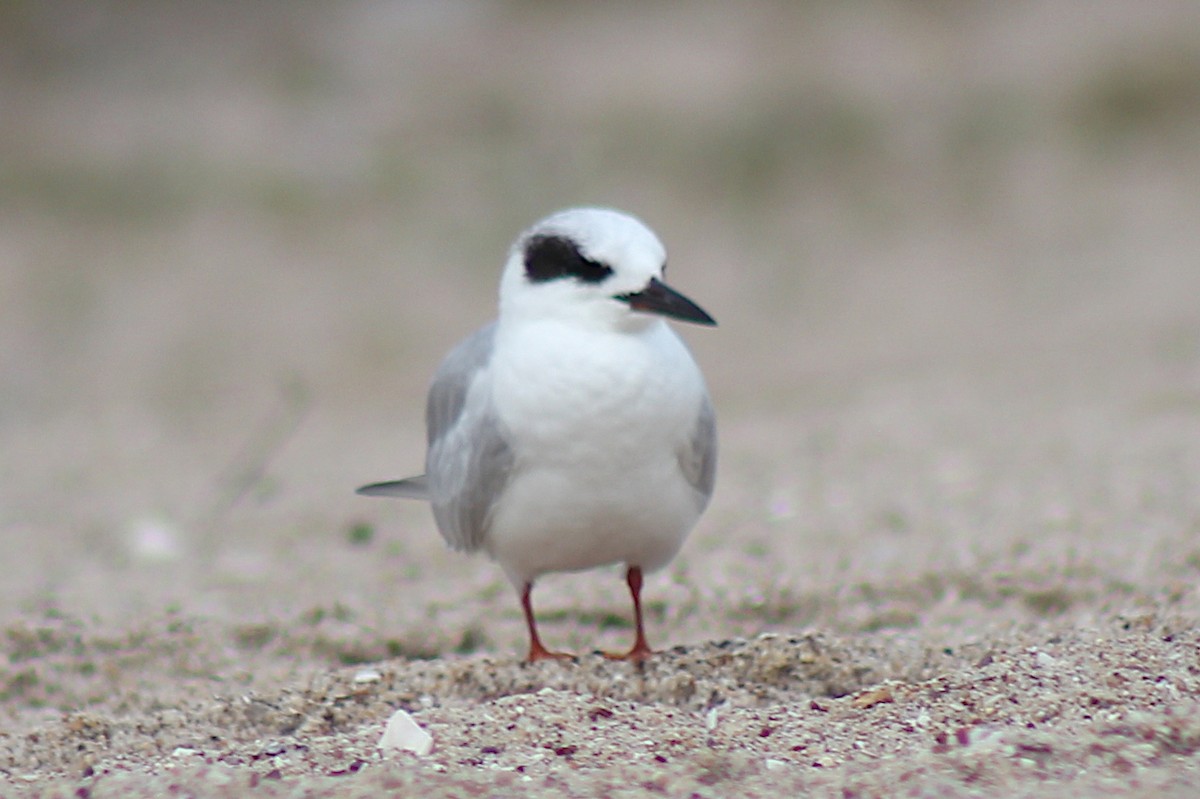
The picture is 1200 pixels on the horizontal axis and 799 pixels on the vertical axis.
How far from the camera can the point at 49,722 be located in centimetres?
329

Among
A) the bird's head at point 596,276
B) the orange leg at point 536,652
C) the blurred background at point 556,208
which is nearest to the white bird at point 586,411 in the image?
the bird's head at point 596,276

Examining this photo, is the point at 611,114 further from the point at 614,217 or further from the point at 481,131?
the point at 614,217

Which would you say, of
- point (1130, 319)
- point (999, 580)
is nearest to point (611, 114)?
point (1130, 319)

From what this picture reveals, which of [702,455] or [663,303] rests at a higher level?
[663,303]

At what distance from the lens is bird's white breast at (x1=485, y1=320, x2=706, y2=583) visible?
3.20 meters

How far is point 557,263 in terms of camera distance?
3.33m

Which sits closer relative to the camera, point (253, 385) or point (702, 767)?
point (702, 767)

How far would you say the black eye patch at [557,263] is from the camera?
329 cm

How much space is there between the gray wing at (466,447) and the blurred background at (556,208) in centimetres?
161

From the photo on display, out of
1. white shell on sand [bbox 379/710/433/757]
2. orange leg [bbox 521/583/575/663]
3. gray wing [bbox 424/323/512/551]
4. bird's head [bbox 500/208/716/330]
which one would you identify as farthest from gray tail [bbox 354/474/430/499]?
white shell on sand [bbox 379/710/433/757]

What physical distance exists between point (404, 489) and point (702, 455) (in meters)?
0.97

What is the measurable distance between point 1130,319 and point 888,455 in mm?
2946

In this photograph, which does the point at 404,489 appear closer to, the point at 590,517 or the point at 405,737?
the point at 590,517

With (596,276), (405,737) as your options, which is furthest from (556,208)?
(405,737)
